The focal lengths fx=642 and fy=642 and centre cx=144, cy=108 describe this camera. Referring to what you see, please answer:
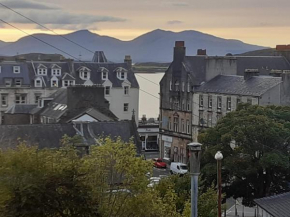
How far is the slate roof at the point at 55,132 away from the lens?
41031 millimetres

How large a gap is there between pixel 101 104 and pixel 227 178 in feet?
56.1

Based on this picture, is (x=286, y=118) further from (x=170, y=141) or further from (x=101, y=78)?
(x=101, y=78)

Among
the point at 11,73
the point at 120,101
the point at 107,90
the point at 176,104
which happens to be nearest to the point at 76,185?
the point at 176,104

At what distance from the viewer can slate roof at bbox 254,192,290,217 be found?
30023mm

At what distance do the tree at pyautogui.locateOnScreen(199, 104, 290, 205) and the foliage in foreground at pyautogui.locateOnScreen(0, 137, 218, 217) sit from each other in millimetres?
16668

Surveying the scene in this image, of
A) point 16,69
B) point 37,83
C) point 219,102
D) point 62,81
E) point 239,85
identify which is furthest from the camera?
point 62,81

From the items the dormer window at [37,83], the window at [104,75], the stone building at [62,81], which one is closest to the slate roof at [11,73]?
the stone building at [62,81]

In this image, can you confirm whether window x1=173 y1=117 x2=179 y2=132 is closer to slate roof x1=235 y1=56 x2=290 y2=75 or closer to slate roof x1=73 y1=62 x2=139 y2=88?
slate roof x1=235 y1=56 x2=290 y2=75

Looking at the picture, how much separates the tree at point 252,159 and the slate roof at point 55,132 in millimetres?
5714

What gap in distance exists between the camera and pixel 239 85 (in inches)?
2579

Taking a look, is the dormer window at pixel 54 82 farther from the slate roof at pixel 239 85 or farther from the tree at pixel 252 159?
the tree at pixel 252 159

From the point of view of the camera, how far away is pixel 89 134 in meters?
43.7

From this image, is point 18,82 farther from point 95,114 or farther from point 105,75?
point 95,114

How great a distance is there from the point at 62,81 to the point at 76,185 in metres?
64.0
